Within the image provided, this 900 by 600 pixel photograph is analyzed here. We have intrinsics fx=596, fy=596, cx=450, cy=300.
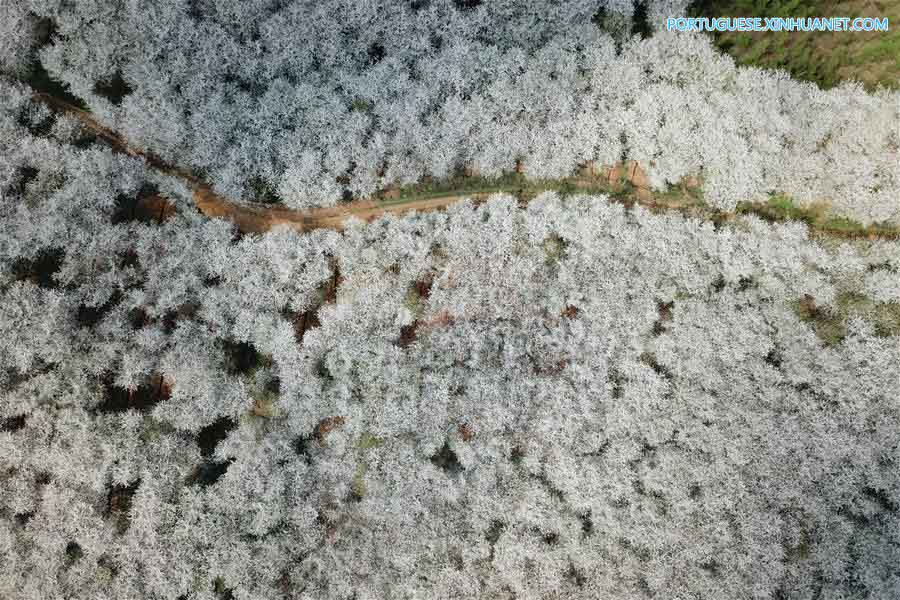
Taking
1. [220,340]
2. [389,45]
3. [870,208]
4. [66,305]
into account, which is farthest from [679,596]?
[66,305]

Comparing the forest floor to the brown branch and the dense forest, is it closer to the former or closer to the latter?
the dense forest

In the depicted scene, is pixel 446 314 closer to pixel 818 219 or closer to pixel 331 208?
pixel 331 208

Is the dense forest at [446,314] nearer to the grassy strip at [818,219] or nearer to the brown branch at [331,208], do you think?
the grassy strip at [818,219]

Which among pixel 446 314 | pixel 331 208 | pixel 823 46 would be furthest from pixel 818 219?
pixel 331 208

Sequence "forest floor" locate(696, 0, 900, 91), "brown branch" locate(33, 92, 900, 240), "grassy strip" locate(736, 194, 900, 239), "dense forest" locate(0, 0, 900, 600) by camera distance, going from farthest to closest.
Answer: "brown branch" locate(33, 92, 900, 240) < "grassy strip" locate(736, 194, 900, 239) < "forest floor" locate(696, 0, 900, 91) < "dense forest" locate(0, 0, 900, 600)

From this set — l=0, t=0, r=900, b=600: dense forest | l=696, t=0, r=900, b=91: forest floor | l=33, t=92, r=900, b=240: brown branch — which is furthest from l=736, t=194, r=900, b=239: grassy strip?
l=696, t=0, r=900, b=91: forest floor

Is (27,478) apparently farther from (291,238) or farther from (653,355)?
(653,355)
